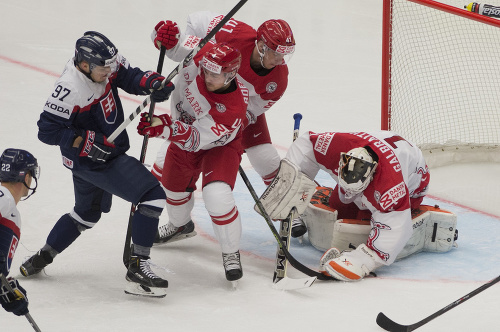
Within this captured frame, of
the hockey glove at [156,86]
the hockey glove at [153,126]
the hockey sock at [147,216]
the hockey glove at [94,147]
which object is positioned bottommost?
the hockey sock at [147,216]

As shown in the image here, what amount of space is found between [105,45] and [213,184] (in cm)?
84

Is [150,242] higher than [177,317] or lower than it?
higher

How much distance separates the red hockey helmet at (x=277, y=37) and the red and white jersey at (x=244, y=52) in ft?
0.56

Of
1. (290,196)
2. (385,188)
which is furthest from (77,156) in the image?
(385,188)

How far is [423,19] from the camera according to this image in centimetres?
668

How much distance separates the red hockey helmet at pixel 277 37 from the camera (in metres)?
4.12

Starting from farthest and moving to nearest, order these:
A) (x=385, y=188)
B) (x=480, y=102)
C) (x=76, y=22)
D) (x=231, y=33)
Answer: (x=76, y=22) → (x=480, y=102) → (x=231, y=33) → (x=385, y=188)

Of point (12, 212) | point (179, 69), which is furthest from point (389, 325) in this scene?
point (12, 212)

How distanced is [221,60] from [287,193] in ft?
2.84

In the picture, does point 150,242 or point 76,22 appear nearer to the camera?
point 150,242

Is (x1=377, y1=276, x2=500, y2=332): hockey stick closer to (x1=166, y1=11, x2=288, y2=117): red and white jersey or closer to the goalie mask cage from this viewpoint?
(x1=166, y1=11, x2=288, y2=117): red and white jersey

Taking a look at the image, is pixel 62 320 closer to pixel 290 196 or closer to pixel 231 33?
pixel 290 196

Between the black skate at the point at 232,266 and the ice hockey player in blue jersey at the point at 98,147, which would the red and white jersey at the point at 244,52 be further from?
the black skate at the point at 232,266

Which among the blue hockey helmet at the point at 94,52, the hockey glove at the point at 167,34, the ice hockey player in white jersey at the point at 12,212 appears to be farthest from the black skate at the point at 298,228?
the ice hockey player in white jersey at the point at 12,212
